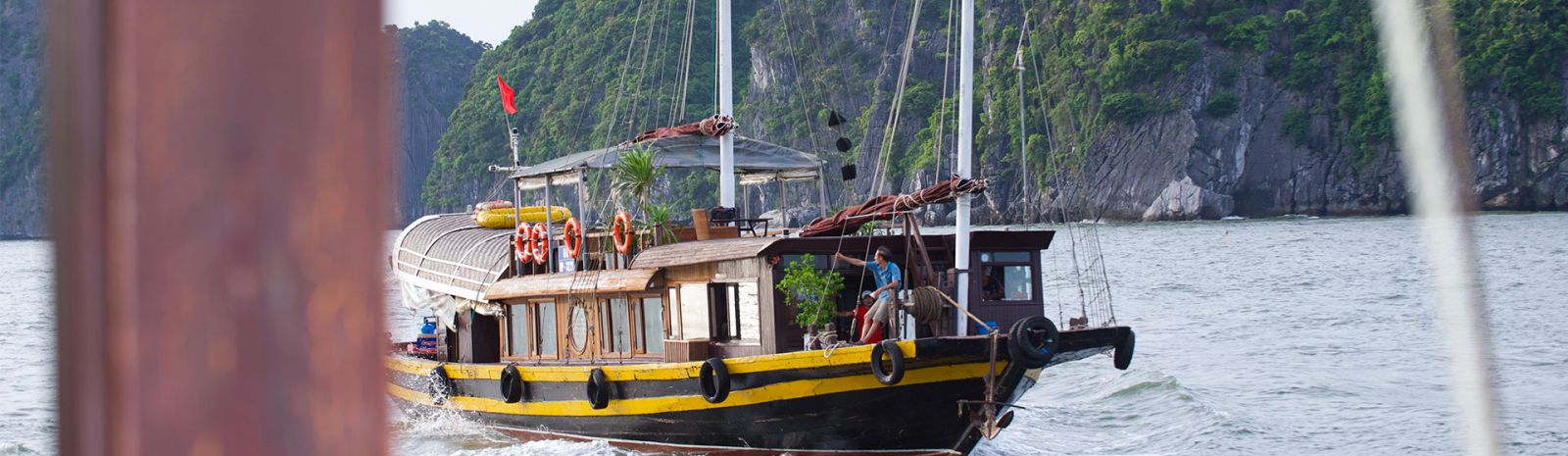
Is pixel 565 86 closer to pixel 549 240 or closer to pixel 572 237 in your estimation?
pixel 549 240

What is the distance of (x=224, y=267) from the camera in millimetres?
622

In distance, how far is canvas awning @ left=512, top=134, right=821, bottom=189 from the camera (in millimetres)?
15148

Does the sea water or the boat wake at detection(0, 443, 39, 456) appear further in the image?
the boat wake at detection(0, 443, 39, 456)

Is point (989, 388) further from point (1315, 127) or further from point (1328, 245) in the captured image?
point (1315, 127)

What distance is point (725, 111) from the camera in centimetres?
1622

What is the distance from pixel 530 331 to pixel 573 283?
1.46m

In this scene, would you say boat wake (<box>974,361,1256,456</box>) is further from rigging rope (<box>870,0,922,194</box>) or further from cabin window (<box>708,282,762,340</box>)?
cabin window (<box>708,282,762,340</box>)

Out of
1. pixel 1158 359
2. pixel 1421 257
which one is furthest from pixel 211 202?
pixel 1421 257

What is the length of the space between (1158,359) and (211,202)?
26942mm

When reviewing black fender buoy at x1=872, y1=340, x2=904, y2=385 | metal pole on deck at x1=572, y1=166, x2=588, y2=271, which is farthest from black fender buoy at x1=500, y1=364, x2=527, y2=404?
black fender buoy at x1=872, y1=340, x2=904, y2=385

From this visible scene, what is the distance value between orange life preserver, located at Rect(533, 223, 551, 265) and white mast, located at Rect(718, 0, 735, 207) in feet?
6.06

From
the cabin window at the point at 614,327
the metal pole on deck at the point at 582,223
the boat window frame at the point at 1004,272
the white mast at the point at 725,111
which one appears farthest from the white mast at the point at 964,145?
the metal pole on deck at the point at 582,223

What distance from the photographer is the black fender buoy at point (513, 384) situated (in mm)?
15188

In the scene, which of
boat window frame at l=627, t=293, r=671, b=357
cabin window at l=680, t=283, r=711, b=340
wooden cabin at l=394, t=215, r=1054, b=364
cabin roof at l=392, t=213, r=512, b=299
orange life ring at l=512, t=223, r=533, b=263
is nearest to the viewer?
wooden cabin at l=394, t=215, r=1054, b=364
